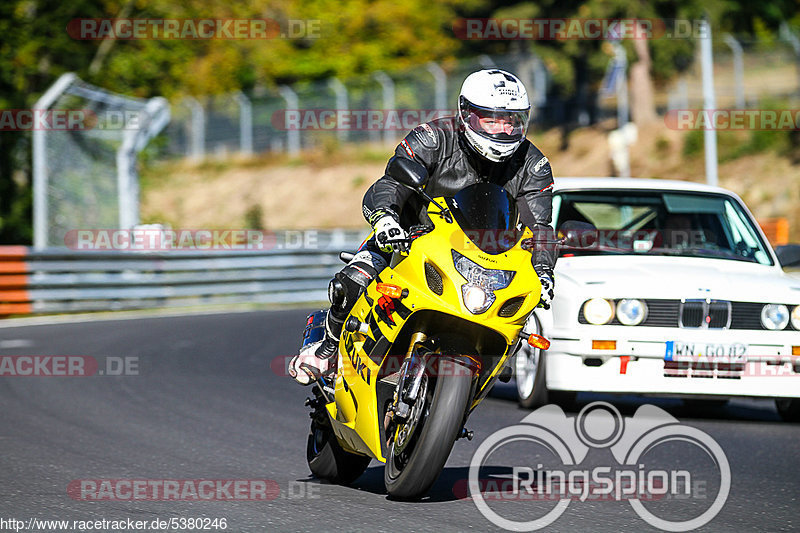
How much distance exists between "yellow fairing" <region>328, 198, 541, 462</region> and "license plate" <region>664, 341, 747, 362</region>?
147 inches

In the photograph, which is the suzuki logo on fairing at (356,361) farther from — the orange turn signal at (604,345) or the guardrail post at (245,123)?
the guardrail post at (245,123)

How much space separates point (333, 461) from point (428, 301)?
1.45m

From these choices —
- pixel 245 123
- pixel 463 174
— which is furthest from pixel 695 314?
pixel 245 123

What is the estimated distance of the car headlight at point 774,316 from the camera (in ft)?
29.9

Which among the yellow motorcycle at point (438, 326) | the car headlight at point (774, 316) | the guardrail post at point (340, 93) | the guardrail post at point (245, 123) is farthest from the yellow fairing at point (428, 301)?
the guardrail post at point (245, 123)

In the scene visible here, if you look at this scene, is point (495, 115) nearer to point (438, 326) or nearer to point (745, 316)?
point (438, 326)

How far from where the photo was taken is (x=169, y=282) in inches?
882

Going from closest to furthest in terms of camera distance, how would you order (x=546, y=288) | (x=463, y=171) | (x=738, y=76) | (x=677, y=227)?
(x=546, y=288)
(x=463, y=171)
(x=677, y=227)
(x=738, y=76)

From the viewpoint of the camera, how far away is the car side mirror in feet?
32.2

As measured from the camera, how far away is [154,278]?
22.2 metres

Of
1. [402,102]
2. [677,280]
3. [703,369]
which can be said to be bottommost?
[703,369]

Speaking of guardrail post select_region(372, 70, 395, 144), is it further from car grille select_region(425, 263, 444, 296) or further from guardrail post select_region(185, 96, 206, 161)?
car grille select_region(425, 263, 444, 296)

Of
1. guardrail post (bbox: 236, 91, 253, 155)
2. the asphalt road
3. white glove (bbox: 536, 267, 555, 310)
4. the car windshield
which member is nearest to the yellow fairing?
white glove (bbox: 536, 267, 555, 310)

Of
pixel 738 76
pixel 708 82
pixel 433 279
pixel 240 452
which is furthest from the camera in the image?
pixel 738 76
